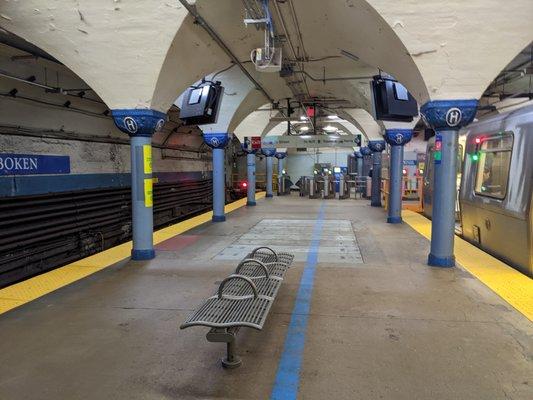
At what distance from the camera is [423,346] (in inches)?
128

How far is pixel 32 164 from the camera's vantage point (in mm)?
7777

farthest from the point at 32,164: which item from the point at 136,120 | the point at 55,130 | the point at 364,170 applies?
the point at 364,170

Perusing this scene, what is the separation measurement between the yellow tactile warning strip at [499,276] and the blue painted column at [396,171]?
10.8 ft

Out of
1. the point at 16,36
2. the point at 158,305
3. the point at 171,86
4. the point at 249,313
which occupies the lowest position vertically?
the point at 158,305

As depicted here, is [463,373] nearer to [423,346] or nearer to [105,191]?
[423,346]

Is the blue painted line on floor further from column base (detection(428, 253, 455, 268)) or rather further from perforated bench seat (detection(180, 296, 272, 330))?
column base (detection(428, 253, 455, 268))

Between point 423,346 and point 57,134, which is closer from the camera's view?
point 423,346

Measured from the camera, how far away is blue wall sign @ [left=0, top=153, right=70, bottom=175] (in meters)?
7.10

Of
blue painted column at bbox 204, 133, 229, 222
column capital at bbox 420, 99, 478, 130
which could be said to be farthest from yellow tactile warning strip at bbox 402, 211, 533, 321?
blue painted column at bbox 204, 133, 229, 222

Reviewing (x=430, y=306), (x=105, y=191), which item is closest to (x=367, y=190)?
(x=105, y=191)

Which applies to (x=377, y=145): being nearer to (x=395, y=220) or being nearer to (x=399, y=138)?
(x=399, y=138)

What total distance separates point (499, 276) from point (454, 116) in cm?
213

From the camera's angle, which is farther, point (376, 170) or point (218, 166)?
point (376, 170)

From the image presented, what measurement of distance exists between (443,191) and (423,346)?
9.73 ft
